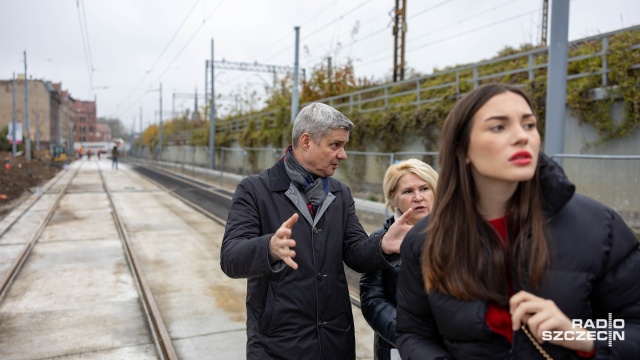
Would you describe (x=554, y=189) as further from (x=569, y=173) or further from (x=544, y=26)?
(x=544, y=26)

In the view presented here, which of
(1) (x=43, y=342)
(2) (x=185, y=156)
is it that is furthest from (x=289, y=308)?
(2) (x=185, y=156)

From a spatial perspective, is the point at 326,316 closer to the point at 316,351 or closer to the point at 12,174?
the point at 316,351

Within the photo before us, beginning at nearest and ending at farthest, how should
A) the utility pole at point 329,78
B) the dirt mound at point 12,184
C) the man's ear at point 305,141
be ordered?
1. the man's ear at point 305,141
2. the dirt mound at point 12,184
3. the utility pole at point 329,78

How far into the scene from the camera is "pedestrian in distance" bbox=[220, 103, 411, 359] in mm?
2203

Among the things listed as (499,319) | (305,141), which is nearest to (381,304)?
(305,141)

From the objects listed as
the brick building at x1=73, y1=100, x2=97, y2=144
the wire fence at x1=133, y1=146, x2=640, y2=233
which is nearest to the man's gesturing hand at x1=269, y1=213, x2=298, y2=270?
the wire fence at x1=133, y1=146, x2=640, y2=233

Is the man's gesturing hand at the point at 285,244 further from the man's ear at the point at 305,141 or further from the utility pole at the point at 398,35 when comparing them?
the utility pole at the point at 398,35

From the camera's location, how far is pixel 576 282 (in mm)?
1317

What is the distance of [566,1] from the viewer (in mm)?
6578

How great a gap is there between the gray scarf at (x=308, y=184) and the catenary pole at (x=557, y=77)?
17.9ft

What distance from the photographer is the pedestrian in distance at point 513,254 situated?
1315 millimetres

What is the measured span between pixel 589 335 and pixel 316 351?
4.04 ft

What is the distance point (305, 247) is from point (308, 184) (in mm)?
304

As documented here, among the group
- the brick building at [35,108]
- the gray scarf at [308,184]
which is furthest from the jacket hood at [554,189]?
the brick building at [35,108]
